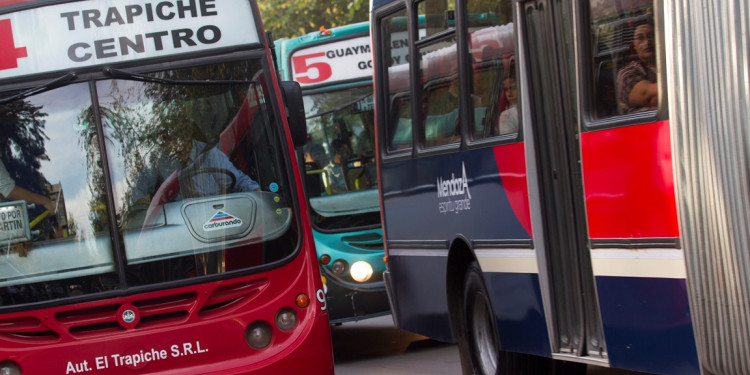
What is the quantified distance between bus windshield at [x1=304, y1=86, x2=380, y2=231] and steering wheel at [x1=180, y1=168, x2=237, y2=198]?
16.3 feet

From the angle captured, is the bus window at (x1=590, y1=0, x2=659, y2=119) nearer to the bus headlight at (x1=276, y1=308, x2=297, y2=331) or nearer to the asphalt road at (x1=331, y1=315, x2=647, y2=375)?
the bus headlight at (x1=276, y1=308, x2=297, y2=331)

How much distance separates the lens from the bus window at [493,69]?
7.38m

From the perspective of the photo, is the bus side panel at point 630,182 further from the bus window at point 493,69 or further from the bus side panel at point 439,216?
the bus window at point 493,69

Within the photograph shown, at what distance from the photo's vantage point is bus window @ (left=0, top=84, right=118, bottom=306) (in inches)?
279

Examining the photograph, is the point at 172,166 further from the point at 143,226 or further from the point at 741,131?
the point at 741,131

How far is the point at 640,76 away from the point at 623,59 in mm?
224

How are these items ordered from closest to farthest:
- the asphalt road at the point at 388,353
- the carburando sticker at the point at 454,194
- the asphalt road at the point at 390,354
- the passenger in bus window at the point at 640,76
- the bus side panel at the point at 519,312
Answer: the passenger in bus window at the point at 640,76
the bus side panel at the point at 519,312
the carburando sticker at the point at 454,194
the asphalt road at the point at 390,354
the asphalt road at the point at 388,353

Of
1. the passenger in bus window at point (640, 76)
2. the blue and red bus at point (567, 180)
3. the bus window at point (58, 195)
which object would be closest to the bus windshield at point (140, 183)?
the bus window at point (58, 195)

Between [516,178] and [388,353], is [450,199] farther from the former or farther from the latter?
[388,353]

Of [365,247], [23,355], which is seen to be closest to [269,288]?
[23,355]

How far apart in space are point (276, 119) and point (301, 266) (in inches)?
33.5

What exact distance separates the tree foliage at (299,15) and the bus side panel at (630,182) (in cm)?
2021

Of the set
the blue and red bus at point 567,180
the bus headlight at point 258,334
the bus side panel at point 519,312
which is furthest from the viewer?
the bus side panel at point 519,312

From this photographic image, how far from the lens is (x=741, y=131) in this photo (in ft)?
16.4
